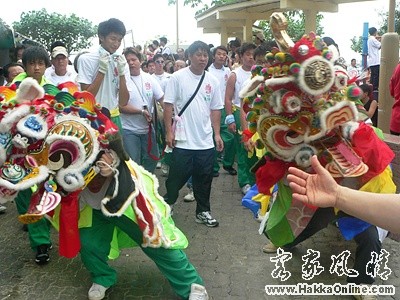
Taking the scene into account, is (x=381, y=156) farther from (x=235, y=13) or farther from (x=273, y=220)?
(x=235, y=13)

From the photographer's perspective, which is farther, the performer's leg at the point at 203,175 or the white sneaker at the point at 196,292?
the performer's leg at the point at 203,175

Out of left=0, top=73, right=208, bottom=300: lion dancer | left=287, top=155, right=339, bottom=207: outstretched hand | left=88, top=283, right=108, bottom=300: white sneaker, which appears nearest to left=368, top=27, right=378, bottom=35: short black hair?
left=0, top=73, right=208, bottom=300: lion dancer

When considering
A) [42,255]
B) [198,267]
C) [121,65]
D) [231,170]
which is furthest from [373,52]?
[42,255]

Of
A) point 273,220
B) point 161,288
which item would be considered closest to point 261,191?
point 273,220

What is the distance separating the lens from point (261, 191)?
3473mm

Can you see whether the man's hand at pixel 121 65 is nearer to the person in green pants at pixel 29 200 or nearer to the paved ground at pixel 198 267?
the person in green pants at pixel 29 200

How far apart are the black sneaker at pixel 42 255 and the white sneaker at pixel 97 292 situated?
0.83m

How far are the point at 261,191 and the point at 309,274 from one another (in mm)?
860

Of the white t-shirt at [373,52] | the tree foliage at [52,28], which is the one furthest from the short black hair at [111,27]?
the tree foliage at [52,28]

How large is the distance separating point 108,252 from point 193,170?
1.57 meters

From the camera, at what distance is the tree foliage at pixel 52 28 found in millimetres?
28078

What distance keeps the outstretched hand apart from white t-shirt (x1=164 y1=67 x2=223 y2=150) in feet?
8.74

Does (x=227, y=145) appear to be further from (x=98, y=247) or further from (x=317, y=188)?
(x=317, y=188)

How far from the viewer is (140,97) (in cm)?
523
